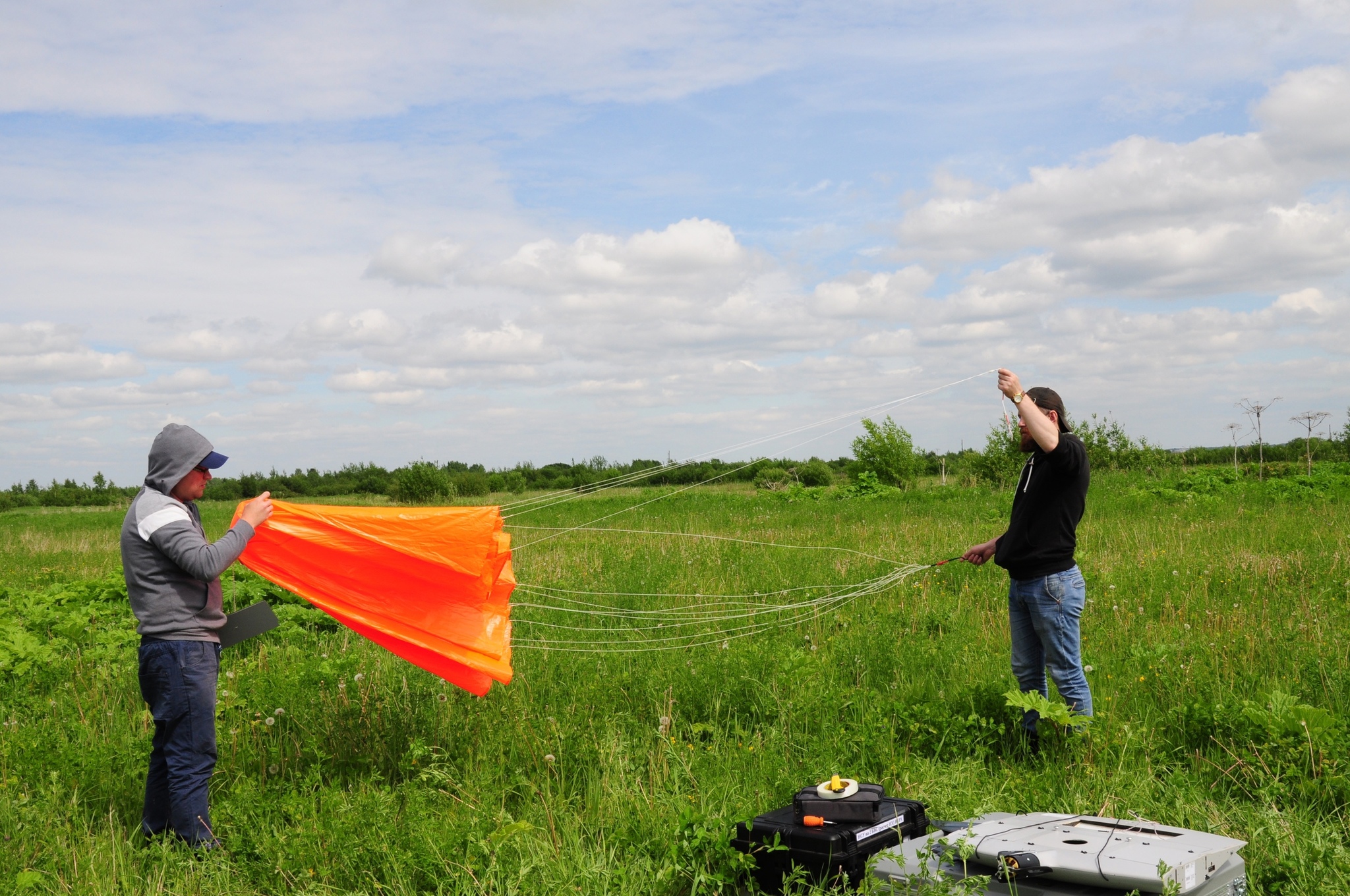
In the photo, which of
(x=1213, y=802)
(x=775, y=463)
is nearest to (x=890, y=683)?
(x=1213, y=802)

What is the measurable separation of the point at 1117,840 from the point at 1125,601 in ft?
17.1

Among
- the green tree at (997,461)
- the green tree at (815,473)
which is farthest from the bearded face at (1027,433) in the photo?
the green tree at (815,473)

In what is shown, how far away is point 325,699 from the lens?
18.2 ft

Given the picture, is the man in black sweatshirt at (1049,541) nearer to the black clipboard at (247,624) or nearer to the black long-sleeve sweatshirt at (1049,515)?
the black long-sleeve sweatshirt at (1049,515)

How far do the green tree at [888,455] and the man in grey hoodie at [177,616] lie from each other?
3023 cm

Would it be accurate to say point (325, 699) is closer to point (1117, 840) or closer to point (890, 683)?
point (890, 683)

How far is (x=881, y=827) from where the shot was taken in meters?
3.43

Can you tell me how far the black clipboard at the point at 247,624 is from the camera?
454cm

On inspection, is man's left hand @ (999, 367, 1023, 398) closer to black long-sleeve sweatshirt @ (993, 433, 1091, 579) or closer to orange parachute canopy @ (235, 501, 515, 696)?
black long-sleeve sweatshirt @ (993, 433, 1091, 579)

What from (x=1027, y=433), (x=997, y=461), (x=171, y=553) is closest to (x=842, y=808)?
(x=1027, y=433)

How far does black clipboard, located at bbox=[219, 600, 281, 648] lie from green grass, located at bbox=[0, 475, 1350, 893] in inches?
31.1

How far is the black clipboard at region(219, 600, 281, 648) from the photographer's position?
4535mm

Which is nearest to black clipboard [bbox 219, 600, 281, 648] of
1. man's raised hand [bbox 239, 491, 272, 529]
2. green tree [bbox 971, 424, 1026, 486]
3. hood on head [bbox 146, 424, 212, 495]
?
man's raised hand [bbox 239, 491, 272, 529]

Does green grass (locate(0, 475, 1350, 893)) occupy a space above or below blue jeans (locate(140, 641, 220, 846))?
below
